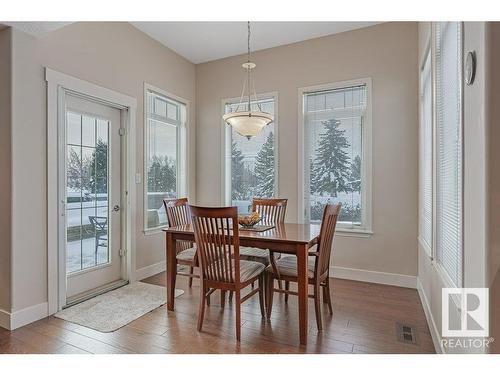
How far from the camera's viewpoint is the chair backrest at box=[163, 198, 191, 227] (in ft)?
10.6

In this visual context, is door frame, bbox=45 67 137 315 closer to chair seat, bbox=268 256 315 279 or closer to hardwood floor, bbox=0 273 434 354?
hardwood floor, bbox=0 273 434 354

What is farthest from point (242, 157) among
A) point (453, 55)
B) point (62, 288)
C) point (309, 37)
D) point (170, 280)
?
point (453, 55)

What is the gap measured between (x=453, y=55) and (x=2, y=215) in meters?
3.53

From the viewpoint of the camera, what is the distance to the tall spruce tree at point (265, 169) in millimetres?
4348

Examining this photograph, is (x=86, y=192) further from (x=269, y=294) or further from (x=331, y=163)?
(x=331, y=163)

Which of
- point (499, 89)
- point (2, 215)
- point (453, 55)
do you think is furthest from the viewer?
point (2, 215)

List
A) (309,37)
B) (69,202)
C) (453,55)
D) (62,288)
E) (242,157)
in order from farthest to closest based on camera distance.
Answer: (242,157) < (309,37) < (69,202) < (62,288) < (453,55)

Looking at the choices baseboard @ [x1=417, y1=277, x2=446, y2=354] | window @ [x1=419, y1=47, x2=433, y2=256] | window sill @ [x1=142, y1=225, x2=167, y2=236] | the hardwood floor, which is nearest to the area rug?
the hardwood floor

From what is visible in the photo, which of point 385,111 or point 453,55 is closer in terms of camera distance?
point 453,55

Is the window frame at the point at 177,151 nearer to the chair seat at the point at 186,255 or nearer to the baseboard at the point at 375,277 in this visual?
the chair seat at the point at 186,255
